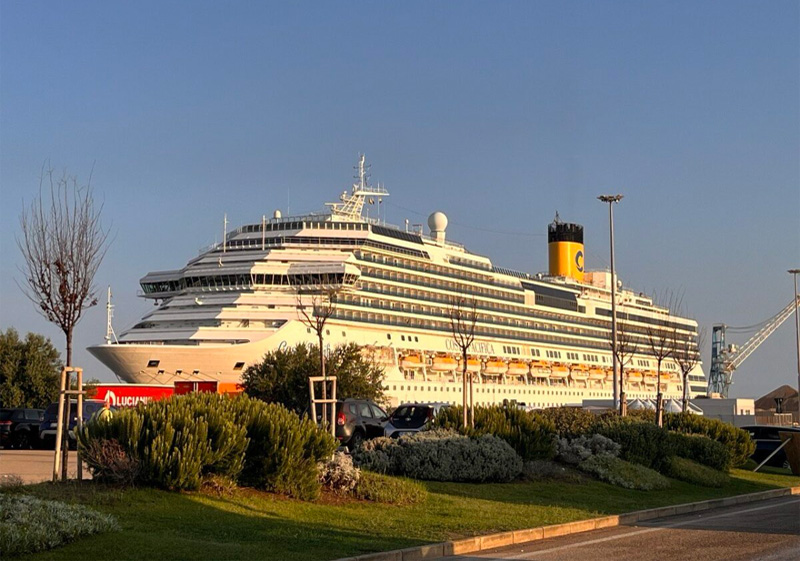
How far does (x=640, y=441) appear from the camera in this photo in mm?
23797

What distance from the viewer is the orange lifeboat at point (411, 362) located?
6562 centimetres

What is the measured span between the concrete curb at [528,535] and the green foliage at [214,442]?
2.94 metres

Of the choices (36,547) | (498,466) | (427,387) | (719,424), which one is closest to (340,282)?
(427,387)

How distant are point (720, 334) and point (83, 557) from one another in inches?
4268

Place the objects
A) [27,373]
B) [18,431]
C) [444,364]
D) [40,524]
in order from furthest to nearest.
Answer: [444,364] → [27,373] → [18,431] → [40,524]

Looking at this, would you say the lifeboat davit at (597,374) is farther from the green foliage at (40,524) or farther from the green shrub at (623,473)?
the green foliage at (40,524)

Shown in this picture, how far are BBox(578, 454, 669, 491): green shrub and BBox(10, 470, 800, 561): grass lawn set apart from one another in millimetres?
2846

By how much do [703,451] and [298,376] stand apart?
2252 centimetres

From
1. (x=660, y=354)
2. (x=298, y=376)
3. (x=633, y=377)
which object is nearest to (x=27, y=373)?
(x=298, y=376)

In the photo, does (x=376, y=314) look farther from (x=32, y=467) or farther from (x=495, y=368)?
(x=32, y=467)

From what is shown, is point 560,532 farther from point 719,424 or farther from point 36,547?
point 719,424

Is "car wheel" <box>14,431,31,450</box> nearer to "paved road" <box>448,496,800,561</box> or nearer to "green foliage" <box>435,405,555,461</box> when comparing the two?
"green foliage" <box>435,405,555,461</box>

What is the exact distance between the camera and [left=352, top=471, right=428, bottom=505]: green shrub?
51.7 ft

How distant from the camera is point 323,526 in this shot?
13.3 m
